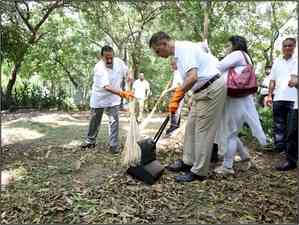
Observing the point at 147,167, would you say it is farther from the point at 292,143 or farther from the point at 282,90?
the point at 282,90

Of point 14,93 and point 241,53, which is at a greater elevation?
point 241,53

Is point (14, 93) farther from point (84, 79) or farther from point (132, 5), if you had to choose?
point (84, 79)

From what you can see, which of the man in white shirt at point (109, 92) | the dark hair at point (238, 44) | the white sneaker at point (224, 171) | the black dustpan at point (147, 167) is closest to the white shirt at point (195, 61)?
the dark hair at point (238, 44)

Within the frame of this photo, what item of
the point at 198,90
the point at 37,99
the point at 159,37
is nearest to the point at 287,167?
the point at 198,90

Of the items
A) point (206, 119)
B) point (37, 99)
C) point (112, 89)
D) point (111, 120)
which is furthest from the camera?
point (37, 99)

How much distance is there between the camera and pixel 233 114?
14.3 ft

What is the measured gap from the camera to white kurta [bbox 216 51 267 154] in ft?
14.0

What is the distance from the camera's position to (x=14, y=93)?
14.3 meters

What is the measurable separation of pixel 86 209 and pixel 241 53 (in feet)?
7.55

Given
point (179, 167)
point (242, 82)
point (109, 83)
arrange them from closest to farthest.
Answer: point (242, 82) < point (179, 167) < point (109, 83)

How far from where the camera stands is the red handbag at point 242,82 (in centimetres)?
419

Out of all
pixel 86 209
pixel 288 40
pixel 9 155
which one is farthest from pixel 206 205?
pixel 9 155

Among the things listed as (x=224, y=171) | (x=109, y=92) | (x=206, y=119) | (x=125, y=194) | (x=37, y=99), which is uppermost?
(x=109, y=92)

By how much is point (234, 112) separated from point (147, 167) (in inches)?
45.0
